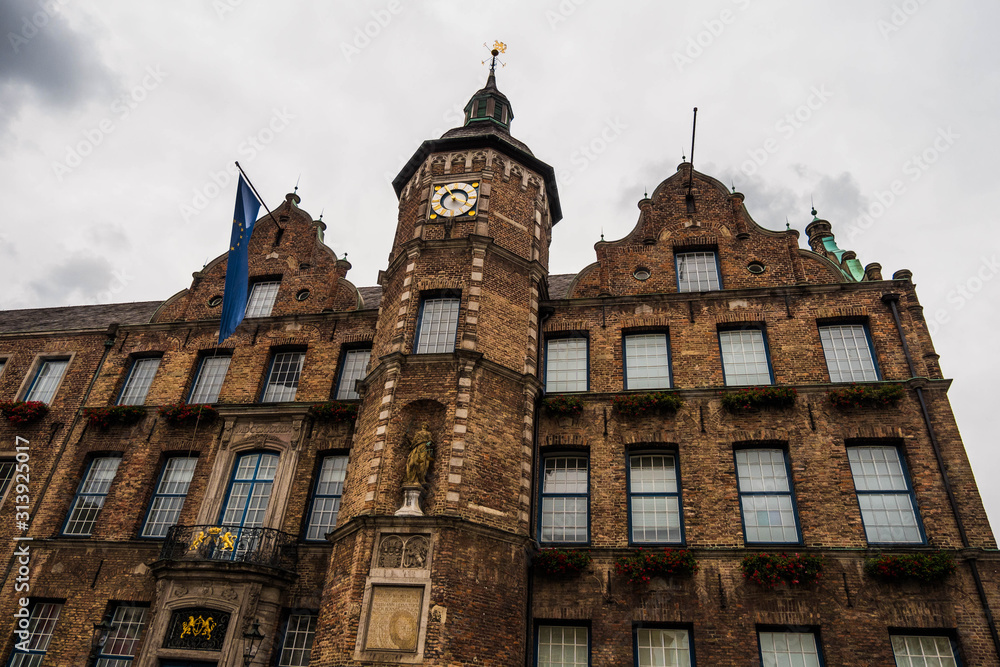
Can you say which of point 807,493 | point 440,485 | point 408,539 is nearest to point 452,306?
point 440,485

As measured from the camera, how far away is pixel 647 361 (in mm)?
16891

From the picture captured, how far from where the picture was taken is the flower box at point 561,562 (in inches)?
546

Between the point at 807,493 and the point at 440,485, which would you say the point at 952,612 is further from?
the point at 440,485

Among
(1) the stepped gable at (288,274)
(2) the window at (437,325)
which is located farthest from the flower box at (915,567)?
(1) the stepped gable at (288,274)

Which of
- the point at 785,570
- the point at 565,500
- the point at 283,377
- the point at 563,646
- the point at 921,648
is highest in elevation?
the point at 283,377

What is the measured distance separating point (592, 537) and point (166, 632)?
9.46m

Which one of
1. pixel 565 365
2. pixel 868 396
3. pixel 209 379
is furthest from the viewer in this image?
pixel 209 379

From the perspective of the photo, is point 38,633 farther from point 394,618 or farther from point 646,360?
point 646,360

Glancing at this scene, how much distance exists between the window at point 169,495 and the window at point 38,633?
2601 millimetres

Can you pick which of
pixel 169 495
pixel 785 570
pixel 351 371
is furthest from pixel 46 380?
pixel 785 570

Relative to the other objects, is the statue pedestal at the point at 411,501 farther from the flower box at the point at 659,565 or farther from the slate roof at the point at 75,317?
the slate roof at the point at 75,317

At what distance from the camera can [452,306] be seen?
16.6m

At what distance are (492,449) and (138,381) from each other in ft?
39.1

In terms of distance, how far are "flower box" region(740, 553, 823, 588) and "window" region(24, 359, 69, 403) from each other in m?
20.1
